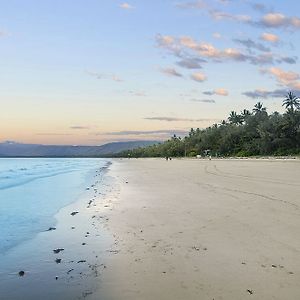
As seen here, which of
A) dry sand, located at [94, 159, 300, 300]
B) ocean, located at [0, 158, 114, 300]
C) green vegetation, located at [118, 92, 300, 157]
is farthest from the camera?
green vegetation, located at [118, 92, 300, 157]

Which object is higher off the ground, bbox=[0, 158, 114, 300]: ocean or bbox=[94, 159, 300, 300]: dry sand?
bbox=[94, 159, 300, 300]: dry sand

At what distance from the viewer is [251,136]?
95438 mm

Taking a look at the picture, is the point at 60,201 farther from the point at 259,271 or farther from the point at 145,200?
the point at 259,271

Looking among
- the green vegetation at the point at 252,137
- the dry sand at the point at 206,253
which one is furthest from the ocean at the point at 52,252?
the green vegetation at the point at 252,137

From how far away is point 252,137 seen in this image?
313 feet

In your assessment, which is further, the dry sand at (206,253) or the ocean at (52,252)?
the ocean at (52,252)

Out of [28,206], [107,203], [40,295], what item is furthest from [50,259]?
[28,206]

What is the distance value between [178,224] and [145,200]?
19.1 ft

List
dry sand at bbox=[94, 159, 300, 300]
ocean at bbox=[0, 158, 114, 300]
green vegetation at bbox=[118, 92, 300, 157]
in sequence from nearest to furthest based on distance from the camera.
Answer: dry sand at bbox=[94, 159, 300, 300], ocean at bbox=[0, 158, 114, 300], green vegetation at bbox=[118, 92, 300, 157]

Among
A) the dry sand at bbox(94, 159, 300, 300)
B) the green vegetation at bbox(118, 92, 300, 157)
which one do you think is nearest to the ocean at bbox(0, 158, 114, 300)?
the dry sand at bbox(94, 159, 300, 300)

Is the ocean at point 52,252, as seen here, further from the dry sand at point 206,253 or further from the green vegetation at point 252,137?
the green vegetation at point 252,137

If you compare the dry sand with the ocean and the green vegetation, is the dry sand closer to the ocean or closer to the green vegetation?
the ocean

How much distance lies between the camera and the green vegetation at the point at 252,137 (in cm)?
8194

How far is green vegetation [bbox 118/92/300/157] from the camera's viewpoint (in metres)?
81.9
